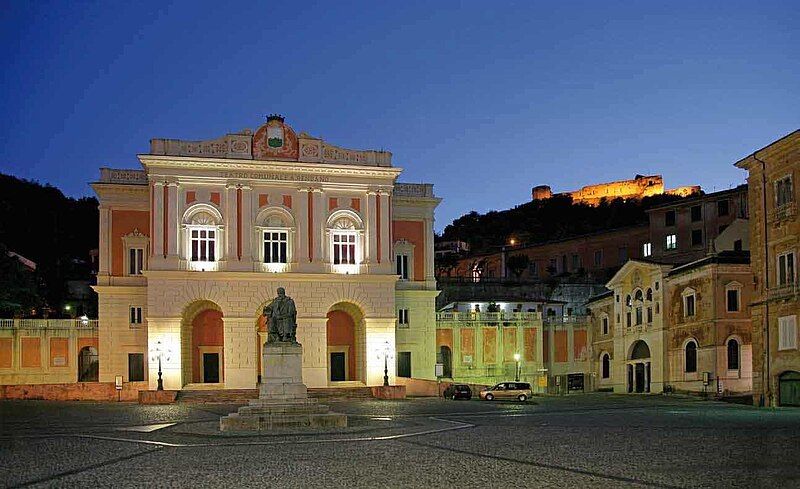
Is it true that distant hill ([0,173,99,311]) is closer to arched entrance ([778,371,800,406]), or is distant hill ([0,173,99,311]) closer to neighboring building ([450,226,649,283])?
neighboring building ([450,226,649,283])

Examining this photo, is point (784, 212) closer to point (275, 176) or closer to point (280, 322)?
point (280, 322)

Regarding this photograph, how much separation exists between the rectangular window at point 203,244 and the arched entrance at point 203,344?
2891 mm

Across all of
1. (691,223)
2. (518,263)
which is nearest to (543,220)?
(518,263)

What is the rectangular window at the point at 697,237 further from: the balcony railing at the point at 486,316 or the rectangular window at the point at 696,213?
the balcony railing at the point at 486,316

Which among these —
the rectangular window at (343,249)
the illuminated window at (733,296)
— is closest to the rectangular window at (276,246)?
the rectangular window at (343,249)

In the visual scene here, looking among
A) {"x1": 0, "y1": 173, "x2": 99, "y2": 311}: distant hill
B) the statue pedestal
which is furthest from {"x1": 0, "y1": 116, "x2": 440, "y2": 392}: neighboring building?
{"x1": 0, "y1": 173, "x2": 99, "y2": 311}: distant hill

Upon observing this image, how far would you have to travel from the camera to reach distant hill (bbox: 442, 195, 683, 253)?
132 meters

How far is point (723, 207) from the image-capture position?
274ft

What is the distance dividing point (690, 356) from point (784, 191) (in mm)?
14398

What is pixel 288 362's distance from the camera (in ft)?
101

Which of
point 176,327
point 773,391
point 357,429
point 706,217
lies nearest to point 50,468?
point 357,429

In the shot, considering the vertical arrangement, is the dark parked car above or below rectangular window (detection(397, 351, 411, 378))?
below

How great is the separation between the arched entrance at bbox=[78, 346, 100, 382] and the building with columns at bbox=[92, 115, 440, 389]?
2.88 meters

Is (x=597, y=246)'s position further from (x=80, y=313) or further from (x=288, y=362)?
(x=288, y=362)
